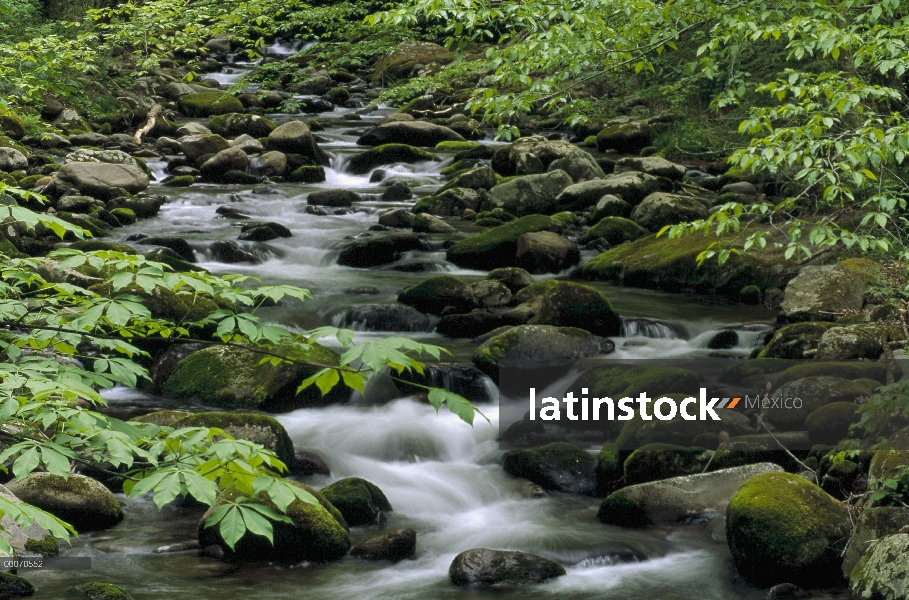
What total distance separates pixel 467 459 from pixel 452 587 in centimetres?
228

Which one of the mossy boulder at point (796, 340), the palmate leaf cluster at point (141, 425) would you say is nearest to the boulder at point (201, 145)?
the mossy boulder at point (796, 340)

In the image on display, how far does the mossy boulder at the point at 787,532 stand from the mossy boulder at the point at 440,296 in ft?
18.1

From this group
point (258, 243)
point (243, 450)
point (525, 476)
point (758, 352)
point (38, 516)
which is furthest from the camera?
point (258, 243)

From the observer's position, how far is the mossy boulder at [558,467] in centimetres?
657

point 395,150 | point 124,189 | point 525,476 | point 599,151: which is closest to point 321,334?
point 525,476

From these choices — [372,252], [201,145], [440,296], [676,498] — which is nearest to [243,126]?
[201,145]

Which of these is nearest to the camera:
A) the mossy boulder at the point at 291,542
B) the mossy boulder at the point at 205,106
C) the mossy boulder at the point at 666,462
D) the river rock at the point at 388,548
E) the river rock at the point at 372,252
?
the mossy boulder at the point at 291,542

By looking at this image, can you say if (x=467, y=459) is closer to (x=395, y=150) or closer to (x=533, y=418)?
(x=533, y=418)

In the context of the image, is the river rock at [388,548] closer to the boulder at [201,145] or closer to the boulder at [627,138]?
the boulder at [201,145]

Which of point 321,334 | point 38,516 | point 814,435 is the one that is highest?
point 321,334

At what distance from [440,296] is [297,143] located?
9575mm

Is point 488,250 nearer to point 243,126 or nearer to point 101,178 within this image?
point 101,178

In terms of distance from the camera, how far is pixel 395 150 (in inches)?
754

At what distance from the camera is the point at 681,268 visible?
11859 mm
